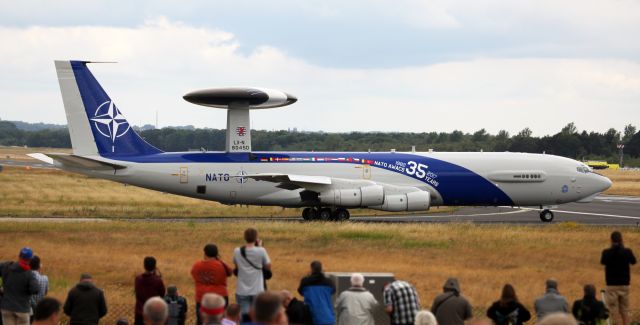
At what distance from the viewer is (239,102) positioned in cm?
4241

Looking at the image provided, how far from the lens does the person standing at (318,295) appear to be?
13.7 metres

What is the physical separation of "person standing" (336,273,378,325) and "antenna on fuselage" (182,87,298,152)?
2804 centimetres

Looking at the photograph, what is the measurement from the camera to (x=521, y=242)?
32.5 meters

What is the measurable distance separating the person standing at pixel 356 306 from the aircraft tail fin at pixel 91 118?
3111 cm

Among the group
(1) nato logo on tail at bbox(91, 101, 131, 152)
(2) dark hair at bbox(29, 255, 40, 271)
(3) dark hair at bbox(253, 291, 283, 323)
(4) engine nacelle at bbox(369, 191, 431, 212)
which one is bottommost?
(2) dark hair at bbox(29, 255, 40, 271)

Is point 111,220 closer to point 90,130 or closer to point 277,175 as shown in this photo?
point 90,130

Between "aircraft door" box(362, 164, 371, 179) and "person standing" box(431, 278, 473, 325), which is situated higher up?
"aircraft door" box(362, 164, 371, 179)

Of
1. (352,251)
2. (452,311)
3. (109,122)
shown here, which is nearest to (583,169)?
(352,251)

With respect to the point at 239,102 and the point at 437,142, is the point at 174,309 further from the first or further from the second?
the point at 437,142

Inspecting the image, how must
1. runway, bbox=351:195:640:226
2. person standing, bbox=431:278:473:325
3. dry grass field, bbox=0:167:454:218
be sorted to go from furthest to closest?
dry grass field, bbox=0:167:454:218
runway, bbox=351:195:640:226
person standing, bbox=431:278:473:325

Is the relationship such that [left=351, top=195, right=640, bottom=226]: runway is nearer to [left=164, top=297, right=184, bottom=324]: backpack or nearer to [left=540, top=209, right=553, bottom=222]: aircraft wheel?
[left=540, top=209, right=553, bottom=222]: aircraft wheel

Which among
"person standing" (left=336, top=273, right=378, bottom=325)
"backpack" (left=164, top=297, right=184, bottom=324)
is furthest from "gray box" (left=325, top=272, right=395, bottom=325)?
"backpack" (left=164, top=297, right=184, bottom=324)

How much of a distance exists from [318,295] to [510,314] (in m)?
3.01

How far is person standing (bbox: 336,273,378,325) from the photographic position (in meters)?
13.5
